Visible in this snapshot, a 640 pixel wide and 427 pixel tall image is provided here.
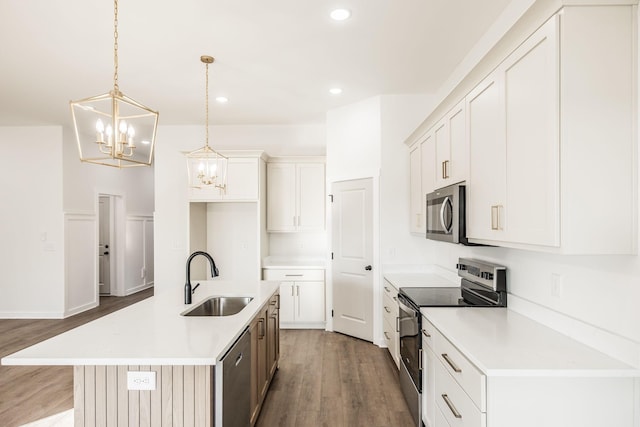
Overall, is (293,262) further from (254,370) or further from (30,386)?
(30,386)

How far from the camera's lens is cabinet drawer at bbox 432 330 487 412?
144cm

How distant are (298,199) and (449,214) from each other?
278cm

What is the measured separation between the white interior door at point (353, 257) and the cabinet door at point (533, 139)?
238cm

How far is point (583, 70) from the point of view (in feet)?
4.52

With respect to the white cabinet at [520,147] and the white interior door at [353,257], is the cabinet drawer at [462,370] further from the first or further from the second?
the white interior door at [353,257]

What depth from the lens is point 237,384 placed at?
6.13 feet

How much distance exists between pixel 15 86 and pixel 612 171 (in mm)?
5155

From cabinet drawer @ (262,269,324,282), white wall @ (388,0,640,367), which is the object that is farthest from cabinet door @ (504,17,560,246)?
cabinet drawer @ (262,269,324,282)

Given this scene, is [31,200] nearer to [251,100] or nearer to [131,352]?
[251,100]

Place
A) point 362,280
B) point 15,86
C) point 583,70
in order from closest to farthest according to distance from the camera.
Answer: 1. point 583,70
2. point 15,86
3. point 362,280

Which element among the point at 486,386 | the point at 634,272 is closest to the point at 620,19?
the point at 634,272

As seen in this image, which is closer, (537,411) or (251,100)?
(537,411)

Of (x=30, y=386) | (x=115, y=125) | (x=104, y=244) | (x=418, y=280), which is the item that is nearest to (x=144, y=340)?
(x=115, y=125)

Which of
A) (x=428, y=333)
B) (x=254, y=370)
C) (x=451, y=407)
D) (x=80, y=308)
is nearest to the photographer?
(x=451, y=407)
